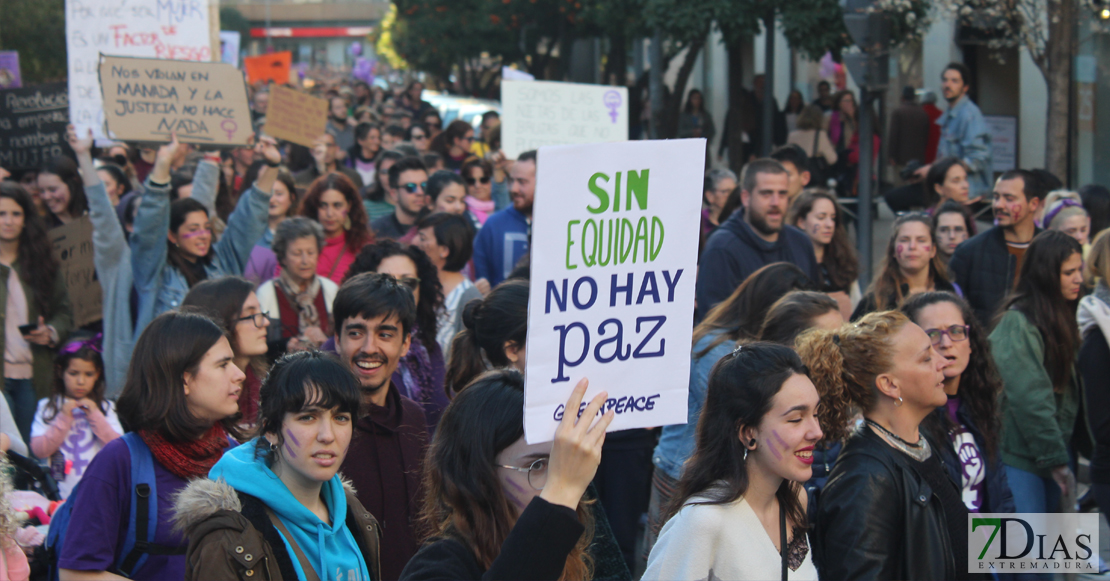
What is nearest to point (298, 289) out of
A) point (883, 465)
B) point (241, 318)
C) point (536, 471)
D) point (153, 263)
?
point (153, 263)

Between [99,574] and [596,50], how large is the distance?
91.2ft

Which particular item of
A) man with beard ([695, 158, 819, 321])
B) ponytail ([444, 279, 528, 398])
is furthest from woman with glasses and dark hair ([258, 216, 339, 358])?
man with beard ([695, 158, 819, 321])

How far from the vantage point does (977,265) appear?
21.0 feet

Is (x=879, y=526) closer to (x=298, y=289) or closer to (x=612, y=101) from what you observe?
(x=298, y=289)

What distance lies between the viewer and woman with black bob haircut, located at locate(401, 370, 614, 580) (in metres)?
2.18

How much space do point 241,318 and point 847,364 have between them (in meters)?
2.33

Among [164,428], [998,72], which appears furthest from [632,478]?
[998,72]

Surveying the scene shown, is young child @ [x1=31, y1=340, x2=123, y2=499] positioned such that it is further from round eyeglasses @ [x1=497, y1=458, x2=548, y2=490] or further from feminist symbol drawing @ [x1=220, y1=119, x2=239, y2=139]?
round eyeglasses @ [x1=497, y1=458, x2=548, y2=490]

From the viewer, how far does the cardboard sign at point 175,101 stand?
7441 millimetres

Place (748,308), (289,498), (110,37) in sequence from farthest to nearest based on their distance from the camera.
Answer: (110,37)
(748,308)
(289,498)

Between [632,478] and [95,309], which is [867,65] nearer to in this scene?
[632,478]

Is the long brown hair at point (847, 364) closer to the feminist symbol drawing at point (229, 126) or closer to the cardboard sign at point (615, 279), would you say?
the cardboard sign at point (615, 279)

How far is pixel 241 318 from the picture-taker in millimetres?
4301

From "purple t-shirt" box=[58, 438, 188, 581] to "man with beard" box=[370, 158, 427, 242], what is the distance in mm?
4495
